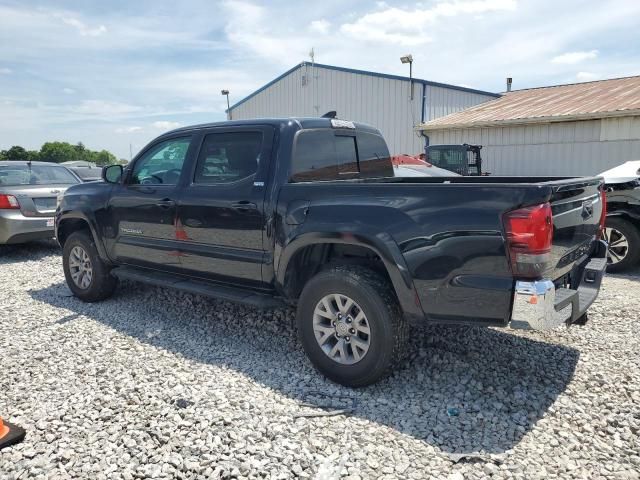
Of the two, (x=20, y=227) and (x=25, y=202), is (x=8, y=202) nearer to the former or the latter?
(x=25, y=202)

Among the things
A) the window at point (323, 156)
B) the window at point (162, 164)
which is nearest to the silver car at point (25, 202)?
the window at point (162, 164)

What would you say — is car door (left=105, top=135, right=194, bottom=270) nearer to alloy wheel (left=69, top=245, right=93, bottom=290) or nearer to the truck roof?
the truck roof

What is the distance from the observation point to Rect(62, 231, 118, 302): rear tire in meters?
5.45

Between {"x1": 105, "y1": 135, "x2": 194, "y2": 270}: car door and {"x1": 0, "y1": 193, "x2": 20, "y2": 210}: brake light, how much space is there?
3.83 meters

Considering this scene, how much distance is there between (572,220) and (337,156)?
1954 mm

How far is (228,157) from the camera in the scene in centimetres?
423

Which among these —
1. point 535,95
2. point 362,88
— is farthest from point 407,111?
point 535,95

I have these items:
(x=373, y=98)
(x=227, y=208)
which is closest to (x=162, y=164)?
(x=227, y=208)

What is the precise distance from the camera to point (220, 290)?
4.25m

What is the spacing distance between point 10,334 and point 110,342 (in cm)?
109

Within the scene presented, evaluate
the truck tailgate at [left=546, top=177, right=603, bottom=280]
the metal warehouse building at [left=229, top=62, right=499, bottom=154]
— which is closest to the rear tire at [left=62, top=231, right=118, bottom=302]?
the truck tailgate at [left=546, top=177, right=603, bottom=280]

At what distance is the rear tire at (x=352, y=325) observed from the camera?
325cm

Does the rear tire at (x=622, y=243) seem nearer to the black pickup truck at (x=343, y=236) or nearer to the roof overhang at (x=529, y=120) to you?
the black pickup truck at (x=343, y=236)

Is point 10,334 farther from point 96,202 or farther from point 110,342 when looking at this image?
point 96,202
